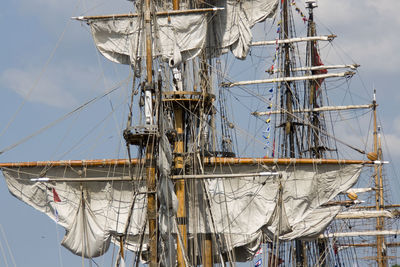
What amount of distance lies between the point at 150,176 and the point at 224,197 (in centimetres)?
1308

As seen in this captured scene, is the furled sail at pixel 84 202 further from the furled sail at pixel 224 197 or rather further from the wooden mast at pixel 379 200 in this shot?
the wooden mast at pixel 379 200

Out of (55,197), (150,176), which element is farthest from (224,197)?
(150,176)

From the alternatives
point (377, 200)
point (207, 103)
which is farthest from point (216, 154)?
point (377, 200)

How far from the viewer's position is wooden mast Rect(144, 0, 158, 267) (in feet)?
137

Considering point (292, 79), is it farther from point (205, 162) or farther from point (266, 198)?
point (266, 198)

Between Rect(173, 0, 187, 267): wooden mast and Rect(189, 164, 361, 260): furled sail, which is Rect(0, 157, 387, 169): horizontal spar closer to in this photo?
Rect(189, 164, 361, 260): furled sail

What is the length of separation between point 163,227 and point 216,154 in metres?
13.1

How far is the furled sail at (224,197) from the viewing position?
54.6 meters

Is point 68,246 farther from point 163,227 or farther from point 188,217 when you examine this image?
point 163,227

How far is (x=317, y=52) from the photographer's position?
244 feet

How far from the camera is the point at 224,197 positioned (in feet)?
182

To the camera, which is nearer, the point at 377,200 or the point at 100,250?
the point at 100,250

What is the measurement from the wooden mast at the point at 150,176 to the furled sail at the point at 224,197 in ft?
37.6

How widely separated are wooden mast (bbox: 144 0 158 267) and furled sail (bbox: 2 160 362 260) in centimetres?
1147
